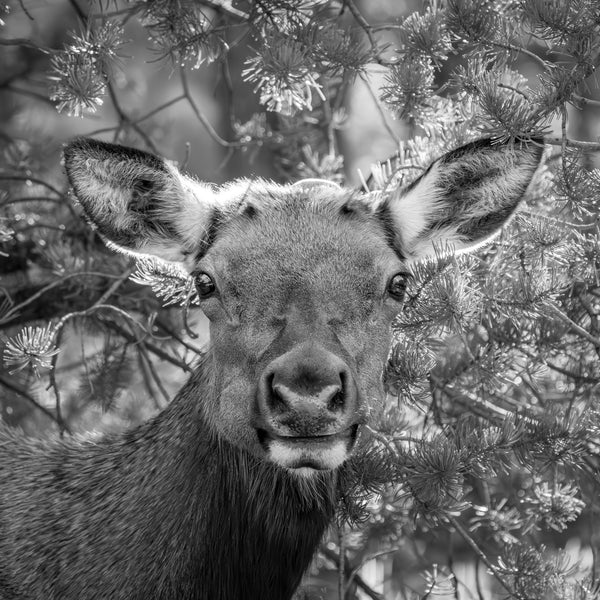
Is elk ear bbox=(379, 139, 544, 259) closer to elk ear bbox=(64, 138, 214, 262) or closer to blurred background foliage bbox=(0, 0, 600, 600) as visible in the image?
blurred background foliage bbox=(0, 0, 600, 600)

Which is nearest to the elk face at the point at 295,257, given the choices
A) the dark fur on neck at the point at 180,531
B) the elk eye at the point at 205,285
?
the elk eye at the point at 205,285

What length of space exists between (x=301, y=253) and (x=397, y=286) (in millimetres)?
603

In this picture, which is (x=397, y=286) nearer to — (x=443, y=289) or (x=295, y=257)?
(x=443, y=289)

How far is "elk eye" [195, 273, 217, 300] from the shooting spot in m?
5.42

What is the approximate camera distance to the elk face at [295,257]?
15.1 feet

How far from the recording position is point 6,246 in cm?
816

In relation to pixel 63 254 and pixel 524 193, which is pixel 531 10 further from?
pixel 63 254

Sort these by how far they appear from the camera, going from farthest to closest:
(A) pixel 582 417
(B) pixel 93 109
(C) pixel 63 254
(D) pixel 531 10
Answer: (C) pixel 63 254 → (B) pixel 93 109 → (A) pixel 582 417 → (D) pixel 531 10

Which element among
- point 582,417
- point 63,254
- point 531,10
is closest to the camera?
point 531,10

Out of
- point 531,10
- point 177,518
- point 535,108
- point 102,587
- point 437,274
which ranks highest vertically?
point 531,10

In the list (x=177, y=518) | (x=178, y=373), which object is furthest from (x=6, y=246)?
(x=177, y=518)

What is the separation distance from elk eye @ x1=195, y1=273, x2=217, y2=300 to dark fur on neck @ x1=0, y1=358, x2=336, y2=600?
0.54 m

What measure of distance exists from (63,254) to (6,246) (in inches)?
29.9

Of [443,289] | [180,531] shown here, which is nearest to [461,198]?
[443,289]
